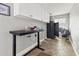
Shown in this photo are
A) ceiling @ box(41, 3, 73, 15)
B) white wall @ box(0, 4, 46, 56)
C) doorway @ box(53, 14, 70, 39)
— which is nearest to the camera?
white wall @ box(0, 4, 46, 56)

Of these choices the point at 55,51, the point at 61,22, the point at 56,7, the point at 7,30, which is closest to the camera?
the point at 7,30

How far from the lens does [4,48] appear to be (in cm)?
155

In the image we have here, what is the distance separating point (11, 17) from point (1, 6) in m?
0.33

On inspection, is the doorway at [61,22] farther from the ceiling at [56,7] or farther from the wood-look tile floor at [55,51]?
the wood-look tile floor at [55,51]

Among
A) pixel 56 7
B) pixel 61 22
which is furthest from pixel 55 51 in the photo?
pixel 61 22

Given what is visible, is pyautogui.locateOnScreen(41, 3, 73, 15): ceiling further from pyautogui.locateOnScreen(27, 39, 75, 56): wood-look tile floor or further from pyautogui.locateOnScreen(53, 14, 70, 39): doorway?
pyautogui.locateOnScreen(27, 39, 75, 56): wood-look tile floor

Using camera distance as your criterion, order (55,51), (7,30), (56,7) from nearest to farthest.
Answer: (7,30), (55,51), (56,7)

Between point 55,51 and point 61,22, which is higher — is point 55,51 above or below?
below

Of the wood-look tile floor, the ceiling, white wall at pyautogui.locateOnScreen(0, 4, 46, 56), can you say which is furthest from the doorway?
white wall at pyautogui.locateOnScreen(0, 4, 46, 56)

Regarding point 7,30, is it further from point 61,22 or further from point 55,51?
point 61,22

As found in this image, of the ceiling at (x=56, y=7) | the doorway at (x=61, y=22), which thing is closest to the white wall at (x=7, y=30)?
the ceiling at (x=56, y=7)

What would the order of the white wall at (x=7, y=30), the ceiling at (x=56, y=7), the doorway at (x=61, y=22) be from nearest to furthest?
the white wall at (x=7, y=30) < the ceiling at (x=56, y=7) < the doorway at (x=61, y=22)

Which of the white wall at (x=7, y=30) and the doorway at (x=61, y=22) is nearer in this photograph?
the white wall at (x=7, y=30)

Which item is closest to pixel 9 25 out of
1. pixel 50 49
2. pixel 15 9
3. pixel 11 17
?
pixel 11 17
